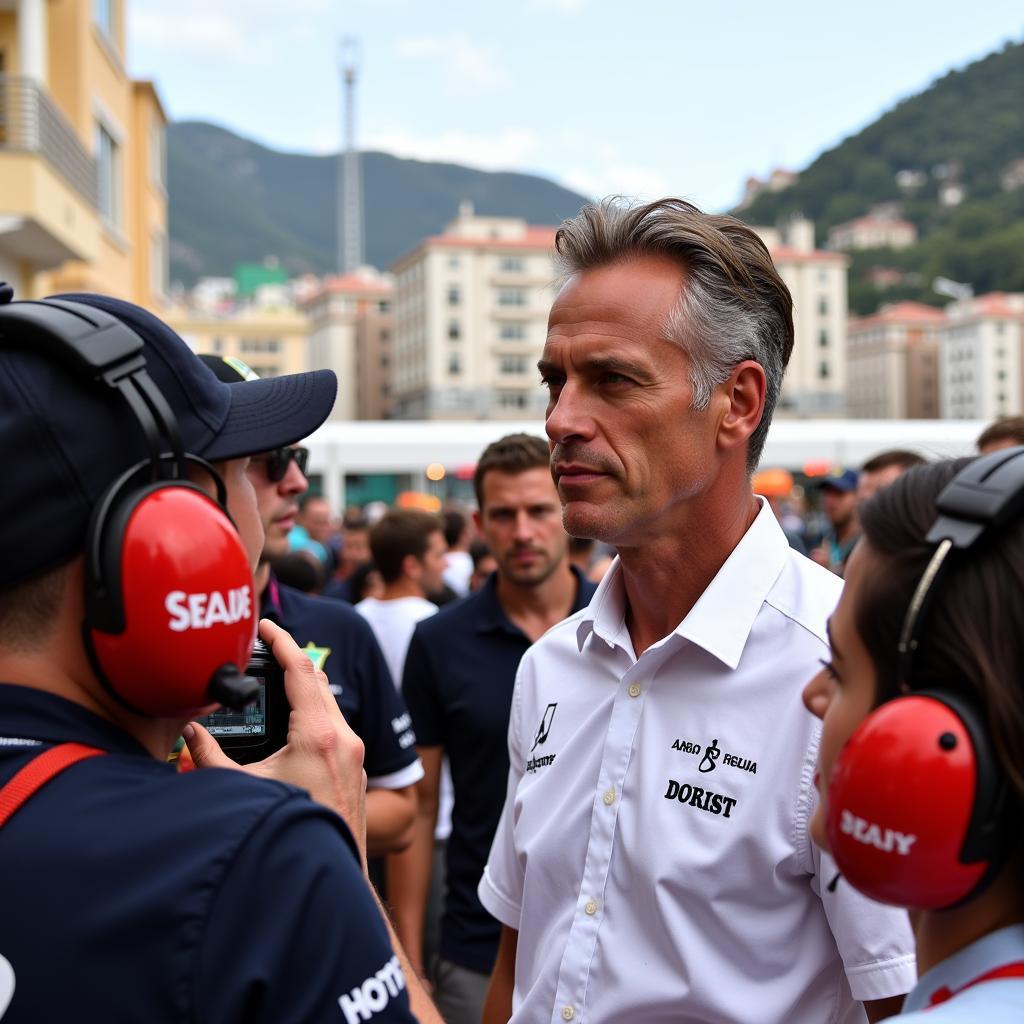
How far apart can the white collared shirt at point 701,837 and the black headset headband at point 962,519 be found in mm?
801

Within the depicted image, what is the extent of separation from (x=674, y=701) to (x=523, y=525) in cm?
253

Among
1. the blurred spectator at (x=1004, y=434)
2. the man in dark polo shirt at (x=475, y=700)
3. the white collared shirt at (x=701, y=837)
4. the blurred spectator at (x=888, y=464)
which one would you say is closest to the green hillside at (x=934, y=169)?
the blurred spectator at (x=888, y=464)

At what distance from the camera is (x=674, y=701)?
90.7 inches

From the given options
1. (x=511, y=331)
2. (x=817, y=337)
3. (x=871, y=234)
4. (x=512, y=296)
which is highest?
(x=871, y=234)

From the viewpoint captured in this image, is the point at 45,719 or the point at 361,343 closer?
the point at 45,719

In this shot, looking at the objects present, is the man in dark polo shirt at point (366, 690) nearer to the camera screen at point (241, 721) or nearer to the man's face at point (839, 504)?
the camera screen at point (241, 721)

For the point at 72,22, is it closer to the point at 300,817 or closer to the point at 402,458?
the point at 402,458

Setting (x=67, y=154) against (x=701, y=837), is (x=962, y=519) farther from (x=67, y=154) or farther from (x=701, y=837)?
(x=67, y=154)

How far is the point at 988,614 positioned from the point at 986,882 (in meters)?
0.30

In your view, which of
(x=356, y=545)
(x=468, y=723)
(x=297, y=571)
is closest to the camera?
(x=468, y=723)

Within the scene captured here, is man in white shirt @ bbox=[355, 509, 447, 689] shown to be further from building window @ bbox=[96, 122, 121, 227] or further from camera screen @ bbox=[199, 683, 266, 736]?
building window @ bbox=[96, 122, 121, 227]

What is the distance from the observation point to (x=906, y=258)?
516ft

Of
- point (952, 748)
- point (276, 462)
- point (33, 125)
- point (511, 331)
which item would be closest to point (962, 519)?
point (952, 748)

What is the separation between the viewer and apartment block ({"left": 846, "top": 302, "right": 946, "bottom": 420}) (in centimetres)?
A: 12950
